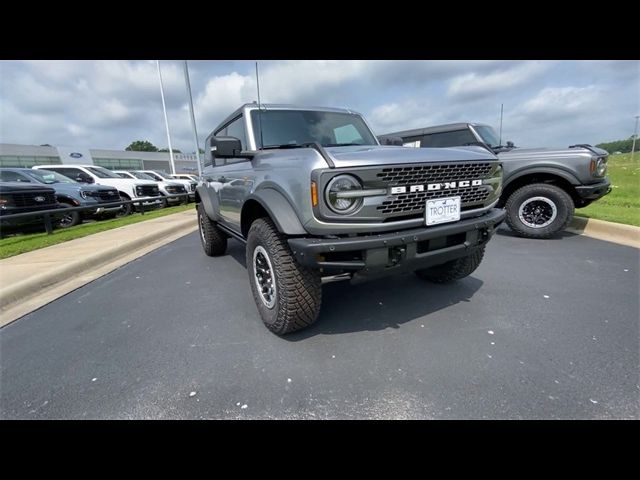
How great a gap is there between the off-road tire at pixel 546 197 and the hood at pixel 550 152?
0.46 meters

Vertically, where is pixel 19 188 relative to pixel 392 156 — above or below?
above

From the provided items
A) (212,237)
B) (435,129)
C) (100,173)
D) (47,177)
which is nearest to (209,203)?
(212,237)

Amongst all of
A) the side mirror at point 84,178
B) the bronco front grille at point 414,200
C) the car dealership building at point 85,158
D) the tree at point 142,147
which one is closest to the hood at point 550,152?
the bronco front grille at point 414,200

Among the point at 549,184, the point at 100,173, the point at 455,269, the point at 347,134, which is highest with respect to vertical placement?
the point at 100,173

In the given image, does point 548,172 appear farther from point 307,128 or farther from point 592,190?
point 307,128

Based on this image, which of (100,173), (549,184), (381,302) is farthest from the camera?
(100,173)

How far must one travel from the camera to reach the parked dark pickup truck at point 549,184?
15.1 ft

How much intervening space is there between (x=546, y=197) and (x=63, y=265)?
715cm

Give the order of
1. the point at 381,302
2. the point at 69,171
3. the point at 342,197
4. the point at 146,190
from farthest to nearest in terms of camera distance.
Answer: the point at 146,190
the point at 69,171
the point at 381,302
the point at 342,197

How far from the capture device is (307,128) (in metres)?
3.21

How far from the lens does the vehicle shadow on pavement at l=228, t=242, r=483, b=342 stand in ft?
8.48

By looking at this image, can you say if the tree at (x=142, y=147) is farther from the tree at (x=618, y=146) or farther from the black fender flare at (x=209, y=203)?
the tree at (x=618, y=146)
